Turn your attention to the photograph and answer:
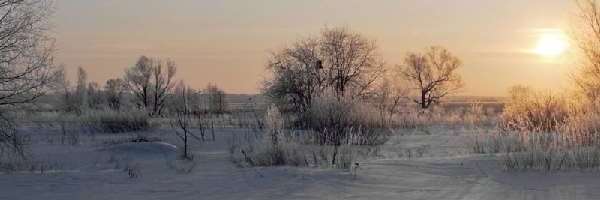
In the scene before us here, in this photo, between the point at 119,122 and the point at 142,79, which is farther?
the point at 142,79

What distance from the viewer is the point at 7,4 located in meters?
16.3

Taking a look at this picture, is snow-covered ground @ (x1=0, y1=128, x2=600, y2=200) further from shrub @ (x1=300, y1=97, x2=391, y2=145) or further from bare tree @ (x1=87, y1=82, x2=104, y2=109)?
bare tree @ (x1=87, y1=82, x2=104, y2=109)

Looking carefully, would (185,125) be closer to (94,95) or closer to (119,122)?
(119,122)

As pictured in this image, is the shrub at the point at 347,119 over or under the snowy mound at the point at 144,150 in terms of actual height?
over

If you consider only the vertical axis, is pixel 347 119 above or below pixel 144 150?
above

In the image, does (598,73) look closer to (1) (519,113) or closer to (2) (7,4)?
(1) (519,113)

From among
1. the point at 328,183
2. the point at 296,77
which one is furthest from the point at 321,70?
the point at 328,183

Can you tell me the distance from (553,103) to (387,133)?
6.52 meters

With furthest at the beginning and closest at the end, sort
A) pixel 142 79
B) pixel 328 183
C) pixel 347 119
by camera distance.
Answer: pixel 142 79
pixel 347 119
pixel 328 183

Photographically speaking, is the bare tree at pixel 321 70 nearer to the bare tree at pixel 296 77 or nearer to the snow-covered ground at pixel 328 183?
the bare tree at pixel 296 77

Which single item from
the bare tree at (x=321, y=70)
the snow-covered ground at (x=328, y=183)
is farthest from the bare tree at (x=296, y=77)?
the snow-covered ground at (x=328, y=183)

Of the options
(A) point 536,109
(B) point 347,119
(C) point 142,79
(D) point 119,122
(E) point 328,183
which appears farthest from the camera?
(C) point 142,79

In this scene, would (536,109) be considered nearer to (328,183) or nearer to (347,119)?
(347,119)

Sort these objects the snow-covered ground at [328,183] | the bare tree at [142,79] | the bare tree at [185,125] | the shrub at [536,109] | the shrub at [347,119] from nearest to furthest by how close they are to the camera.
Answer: the snow-covered ground at [328,183]
the bare tree at [185,125]
the shrub at [347,119]
the shrub at [536,109]
the bare tree at [142,79]
